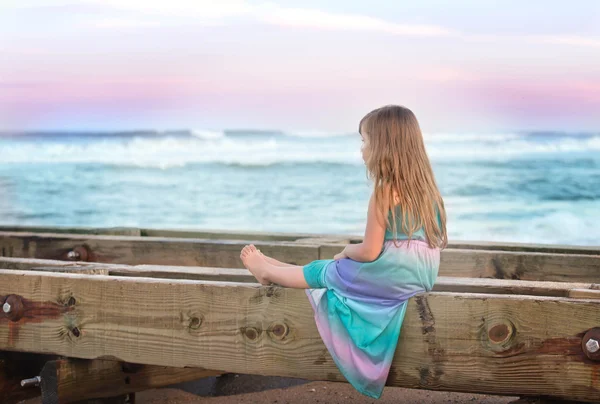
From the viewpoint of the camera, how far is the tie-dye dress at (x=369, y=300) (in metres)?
2.96

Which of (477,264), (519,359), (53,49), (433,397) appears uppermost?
(53,49)

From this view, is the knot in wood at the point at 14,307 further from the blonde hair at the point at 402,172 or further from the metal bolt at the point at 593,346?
the metal bolt at the point at 593,346

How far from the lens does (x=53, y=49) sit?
2355cm

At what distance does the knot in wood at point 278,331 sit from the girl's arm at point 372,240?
0.39m

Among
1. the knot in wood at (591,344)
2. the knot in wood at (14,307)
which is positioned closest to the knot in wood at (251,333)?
the knot in wood at (14,307)

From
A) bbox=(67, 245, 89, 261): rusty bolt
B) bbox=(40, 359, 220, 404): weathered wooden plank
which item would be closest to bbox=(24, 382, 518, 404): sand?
bbox=(40, 359, 220, 404): weathered wooden plank

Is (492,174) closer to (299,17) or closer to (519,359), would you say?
(299,17)

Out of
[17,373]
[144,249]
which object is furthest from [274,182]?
[17,373]

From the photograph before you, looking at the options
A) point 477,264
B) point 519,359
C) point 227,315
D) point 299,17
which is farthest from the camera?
point 299,17

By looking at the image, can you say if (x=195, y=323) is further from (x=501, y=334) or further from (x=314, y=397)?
(x=314, y=397)

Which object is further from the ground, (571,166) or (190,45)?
(190,45)

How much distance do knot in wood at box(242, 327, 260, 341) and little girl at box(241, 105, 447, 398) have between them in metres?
0.20

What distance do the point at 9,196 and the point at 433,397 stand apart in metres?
18.0

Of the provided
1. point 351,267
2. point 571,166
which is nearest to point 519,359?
point 351,267
